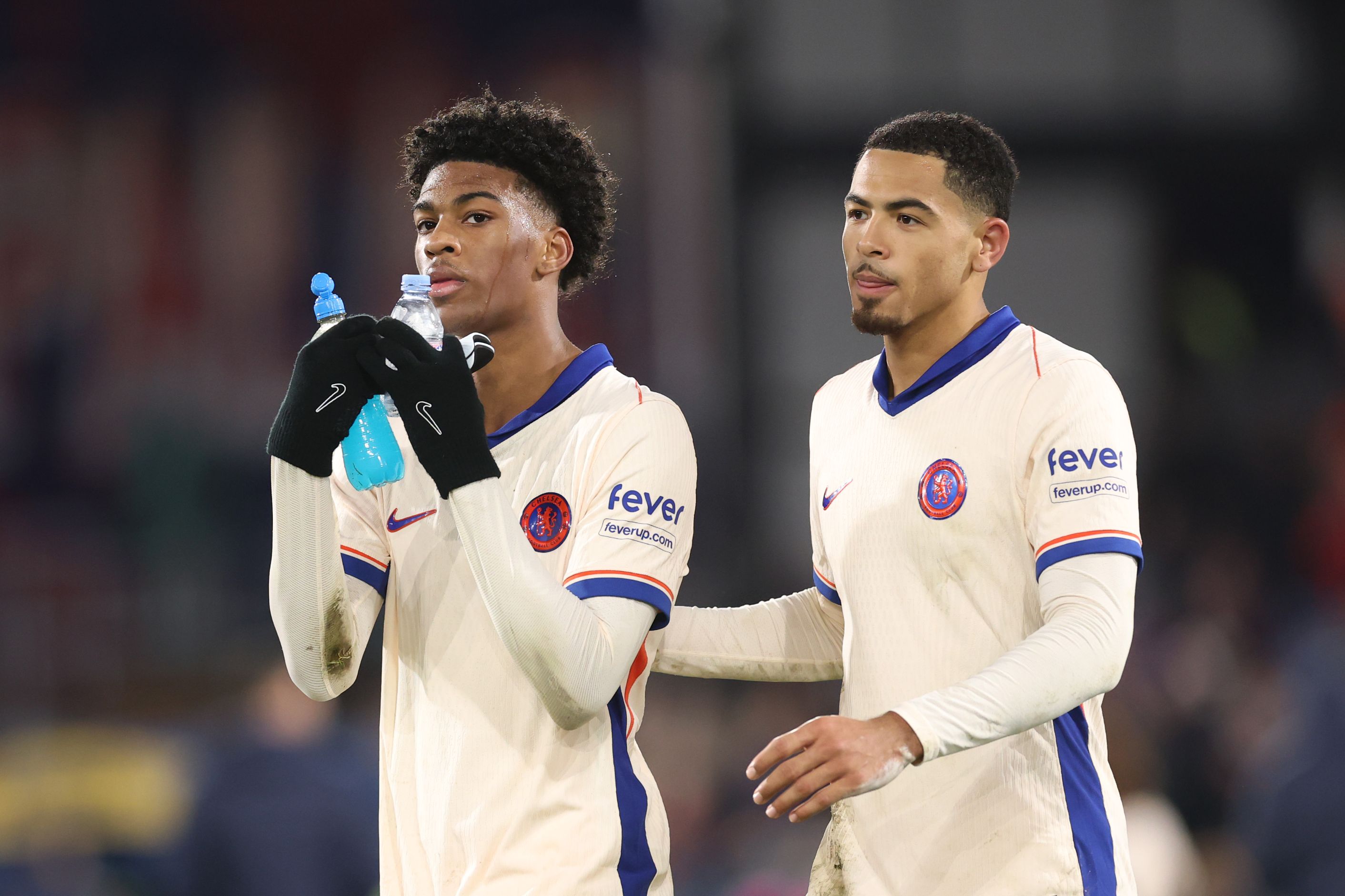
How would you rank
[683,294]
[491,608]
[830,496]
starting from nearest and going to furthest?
[491,608] < [830,496] < [683,294]

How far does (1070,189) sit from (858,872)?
26.1 feet

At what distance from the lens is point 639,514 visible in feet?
9.07

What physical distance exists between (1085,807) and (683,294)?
7.97 m

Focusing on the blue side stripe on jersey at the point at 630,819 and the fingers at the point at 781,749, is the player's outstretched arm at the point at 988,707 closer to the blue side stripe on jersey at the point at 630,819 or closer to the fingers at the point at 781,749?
the fingers at the point at 781,749

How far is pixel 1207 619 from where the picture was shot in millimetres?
8445

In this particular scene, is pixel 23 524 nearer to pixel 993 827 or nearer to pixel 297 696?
pixel 297 696

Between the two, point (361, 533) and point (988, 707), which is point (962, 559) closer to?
point (988, 707)

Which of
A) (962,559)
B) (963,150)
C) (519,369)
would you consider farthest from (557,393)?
(963,150)

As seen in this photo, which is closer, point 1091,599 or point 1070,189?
point 1091,599

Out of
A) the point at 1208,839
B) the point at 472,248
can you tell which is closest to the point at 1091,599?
the point at 472,248

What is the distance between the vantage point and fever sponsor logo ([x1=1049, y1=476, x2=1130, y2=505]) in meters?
2.66

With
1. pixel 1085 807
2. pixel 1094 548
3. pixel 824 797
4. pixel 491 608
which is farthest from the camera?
pixel 1085 807

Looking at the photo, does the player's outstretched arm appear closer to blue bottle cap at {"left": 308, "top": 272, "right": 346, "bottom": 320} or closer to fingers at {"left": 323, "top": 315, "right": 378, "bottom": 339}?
fingers at {"left": 323, "top": 315, "right": 378, "bottom": 339}

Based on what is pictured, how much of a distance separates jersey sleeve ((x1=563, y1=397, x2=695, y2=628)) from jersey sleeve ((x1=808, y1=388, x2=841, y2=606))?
1.01 ft
